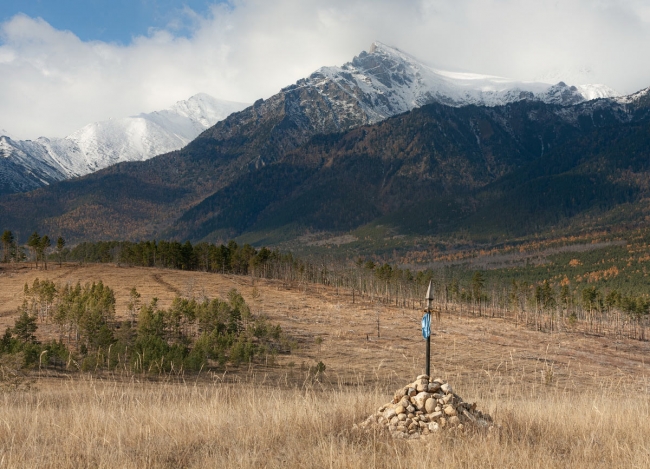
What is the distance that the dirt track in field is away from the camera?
45031mm

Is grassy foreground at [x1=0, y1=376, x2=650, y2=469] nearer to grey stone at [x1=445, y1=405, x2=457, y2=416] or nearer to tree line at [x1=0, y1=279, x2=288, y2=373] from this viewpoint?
grey stone at [x1=445, y1=405, x2=457, y2=416]

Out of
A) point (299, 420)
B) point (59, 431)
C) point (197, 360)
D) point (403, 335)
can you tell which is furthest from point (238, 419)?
point (403, 335)

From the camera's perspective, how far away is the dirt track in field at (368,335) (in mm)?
45031

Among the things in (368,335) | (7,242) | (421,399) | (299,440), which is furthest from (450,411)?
(7,242)

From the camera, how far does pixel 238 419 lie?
7.98 metres

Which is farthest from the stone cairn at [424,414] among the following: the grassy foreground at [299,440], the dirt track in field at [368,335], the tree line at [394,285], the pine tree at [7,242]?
the pine tree at [7,242]

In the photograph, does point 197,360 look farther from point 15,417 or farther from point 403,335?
point 403,335

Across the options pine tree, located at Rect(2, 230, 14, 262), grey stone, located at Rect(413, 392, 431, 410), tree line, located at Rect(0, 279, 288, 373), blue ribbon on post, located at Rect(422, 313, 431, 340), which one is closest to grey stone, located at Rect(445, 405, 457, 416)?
grey stone, located at Rect(413, 392, 431, 410)

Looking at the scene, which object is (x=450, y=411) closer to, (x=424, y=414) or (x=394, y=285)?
(x=424, y=414)

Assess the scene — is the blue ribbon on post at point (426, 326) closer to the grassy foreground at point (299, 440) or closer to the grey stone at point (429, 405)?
the grey stone at point (429, 405)

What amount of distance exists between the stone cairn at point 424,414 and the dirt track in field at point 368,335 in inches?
1066

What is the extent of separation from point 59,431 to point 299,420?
11.9ft

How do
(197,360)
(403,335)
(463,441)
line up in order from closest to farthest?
(463,441), (197,360), (403,335)

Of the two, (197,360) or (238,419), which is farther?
(197,360)
